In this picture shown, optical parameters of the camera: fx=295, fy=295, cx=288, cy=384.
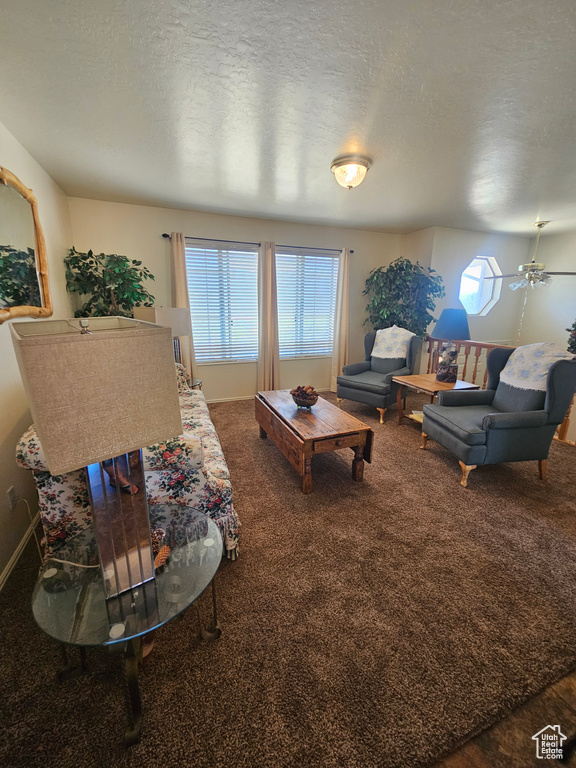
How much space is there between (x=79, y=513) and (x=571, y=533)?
9.41 ft

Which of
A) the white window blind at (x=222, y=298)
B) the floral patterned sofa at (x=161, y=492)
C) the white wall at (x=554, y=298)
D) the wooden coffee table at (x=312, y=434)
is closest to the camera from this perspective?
the floral patterned sofa at (x=161, y=492)

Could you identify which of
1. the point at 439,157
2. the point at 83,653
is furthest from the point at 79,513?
the point at 439,157

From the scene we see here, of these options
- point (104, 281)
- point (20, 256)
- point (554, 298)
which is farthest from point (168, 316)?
point (554, 298)

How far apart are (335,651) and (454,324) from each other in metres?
3.90

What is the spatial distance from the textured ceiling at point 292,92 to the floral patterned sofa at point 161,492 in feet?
5.65

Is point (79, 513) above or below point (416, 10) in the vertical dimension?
below

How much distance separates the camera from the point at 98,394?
2.16 feet

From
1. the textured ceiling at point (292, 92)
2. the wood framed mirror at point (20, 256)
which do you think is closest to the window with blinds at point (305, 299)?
the textured ceiling at point (292, 92)

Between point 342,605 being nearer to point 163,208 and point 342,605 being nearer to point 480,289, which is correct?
point 163,208

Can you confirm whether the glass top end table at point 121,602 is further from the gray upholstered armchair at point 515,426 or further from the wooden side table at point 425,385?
the wooden side table at point 425,385

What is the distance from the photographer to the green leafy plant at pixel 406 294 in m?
4.20

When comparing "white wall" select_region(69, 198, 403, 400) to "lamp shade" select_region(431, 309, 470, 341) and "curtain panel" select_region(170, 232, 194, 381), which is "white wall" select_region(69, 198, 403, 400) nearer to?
"curtain panel" select_region(170, 232, 194, 381)

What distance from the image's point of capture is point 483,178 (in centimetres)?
263

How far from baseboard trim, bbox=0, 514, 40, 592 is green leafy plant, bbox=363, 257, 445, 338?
170 inches
